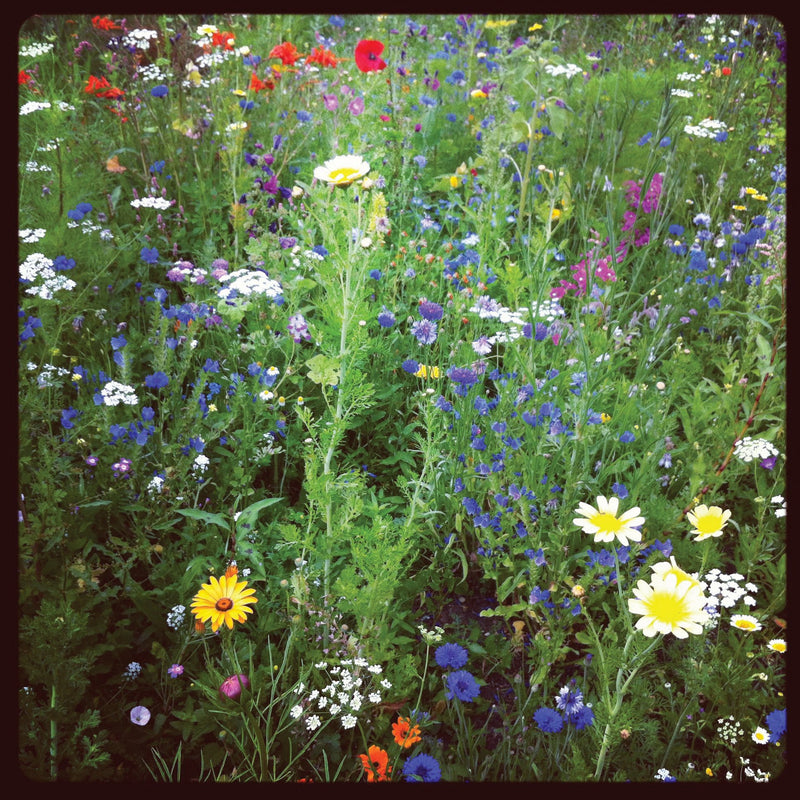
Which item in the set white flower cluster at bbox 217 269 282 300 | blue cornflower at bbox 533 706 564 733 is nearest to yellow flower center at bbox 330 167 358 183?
white flower cluster at bbox 217 269 282 300

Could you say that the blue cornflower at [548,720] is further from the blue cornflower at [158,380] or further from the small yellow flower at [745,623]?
the blue cornflower at [158,380]

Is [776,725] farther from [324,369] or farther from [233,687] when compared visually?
[324,369]

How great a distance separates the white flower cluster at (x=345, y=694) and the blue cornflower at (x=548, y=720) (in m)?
0.33

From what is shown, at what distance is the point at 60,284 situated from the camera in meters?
2.00

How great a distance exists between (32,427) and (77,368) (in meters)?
0.27

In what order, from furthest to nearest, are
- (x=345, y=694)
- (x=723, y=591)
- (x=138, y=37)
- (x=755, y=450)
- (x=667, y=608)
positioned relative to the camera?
(x=138, y=37) < (x=755, y=450) < (x=723, y=591) < (x=345, y=694) < (x=667, y=608)

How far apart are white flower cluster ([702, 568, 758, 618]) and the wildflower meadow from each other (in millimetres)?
12

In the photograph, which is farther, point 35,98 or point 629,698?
point 35,98

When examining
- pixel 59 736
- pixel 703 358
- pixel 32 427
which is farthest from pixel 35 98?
pixel 703 358

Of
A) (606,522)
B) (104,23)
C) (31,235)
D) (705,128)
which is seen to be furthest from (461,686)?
(104,23)

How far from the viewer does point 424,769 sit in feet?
4.50

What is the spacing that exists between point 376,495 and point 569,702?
839 mm
